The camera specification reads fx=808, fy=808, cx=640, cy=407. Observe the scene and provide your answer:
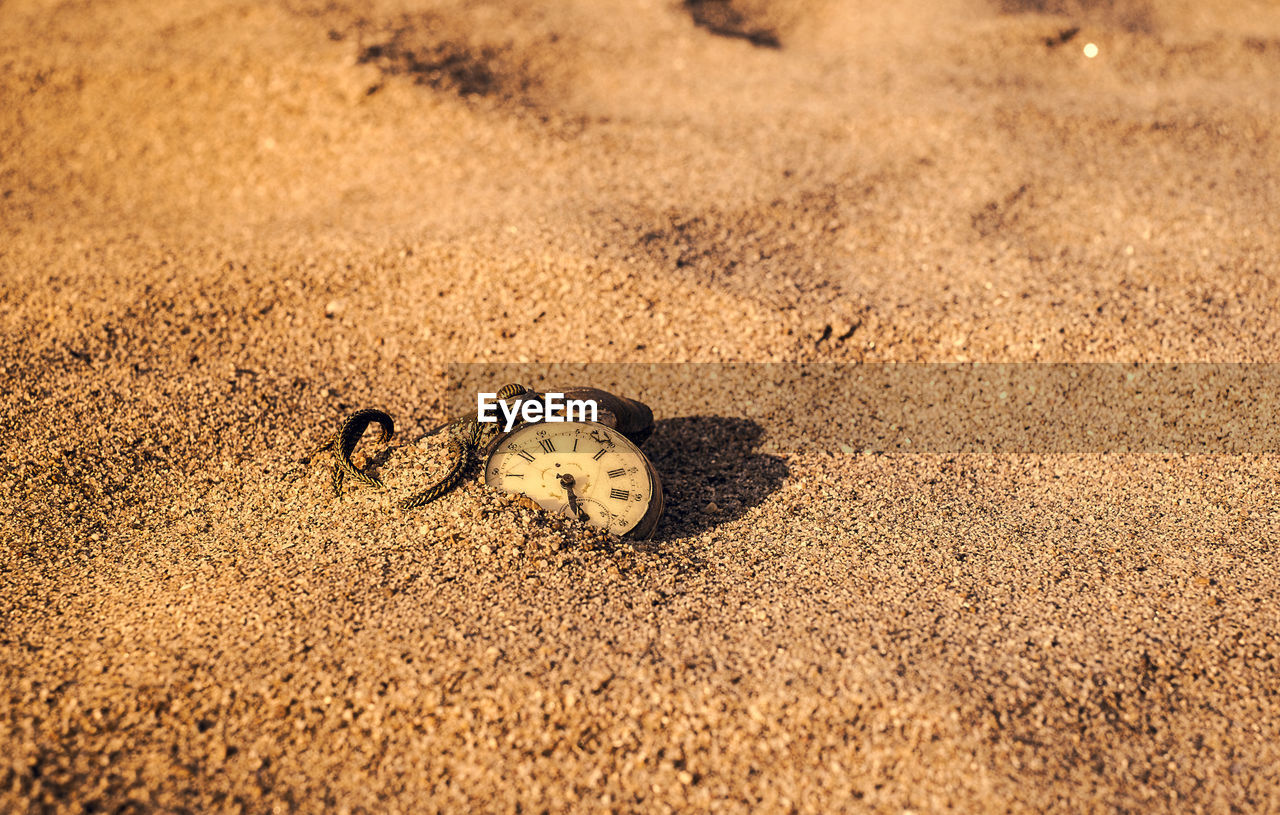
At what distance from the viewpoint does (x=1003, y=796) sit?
2010 millimetres

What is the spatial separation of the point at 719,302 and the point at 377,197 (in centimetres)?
231

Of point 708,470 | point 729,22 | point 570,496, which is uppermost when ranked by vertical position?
point 729,22

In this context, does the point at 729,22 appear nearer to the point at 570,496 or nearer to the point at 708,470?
the point at 708,470

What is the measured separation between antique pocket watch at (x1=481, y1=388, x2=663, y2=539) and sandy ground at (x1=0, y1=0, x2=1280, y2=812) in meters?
0.09

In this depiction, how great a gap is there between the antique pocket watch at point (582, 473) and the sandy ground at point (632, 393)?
9 cm

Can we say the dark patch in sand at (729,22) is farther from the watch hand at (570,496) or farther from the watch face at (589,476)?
the watch hand at (570,496)

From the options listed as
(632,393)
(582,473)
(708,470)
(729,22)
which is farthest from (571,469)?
(729,22)

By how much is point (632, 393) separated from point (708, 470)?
609 millimetres

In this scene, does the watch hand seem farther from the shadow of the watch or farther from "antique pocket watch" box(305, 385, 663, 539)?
the shadow of the watch

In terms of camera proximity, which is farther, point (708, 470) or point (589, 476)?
point (708, 470)

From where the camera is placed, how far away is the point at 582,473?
2709mm

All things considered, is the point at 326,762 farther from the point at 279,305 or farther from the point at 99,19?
the point at 99,19

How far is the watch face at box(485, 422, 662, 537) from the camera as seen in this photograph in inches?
106

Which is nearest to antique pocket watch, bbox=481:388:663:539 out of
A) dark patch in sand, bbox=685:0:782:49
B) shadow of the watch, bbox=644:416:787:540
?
shadow of the watch, bbox=644:416:787:540
